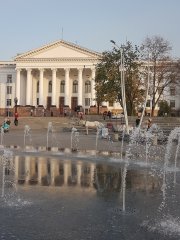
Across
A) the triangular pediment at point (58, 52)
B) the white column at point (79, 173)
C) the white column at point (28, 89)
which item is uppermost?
the triangular pediment at point (58, 52)

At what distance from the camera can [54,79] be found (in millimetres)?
64750

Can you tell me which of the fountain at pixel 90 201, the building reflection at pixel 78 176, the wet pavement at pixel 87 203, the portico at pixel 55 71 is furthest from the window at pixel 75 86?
the wet pavement at pixel 87 203

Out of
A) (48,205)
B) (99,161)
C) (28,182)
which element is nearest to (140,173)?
(99,161)

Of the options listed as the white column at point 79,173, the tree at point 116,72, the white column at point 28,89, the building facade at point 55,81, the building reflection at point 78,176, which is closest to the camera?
the building reflection at point 78,176

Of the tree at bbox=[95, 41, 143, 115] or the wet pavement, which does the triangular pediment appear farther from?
the wet pavement

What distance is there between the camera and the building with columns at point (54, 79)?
205 feet

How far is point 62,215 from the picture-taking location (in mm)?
5629

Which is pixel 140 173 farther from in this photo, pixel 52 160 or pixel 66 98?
pixel 66 98

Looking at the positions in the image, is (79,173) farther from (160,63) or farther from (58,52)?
(58,52)

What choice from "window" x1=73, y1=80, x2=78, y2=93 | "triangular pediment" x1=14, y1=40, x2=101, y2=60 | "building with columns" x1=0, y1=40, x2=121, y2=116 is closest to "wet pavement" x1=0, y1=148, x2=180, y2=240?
"building with columns" x1=0, y1=40, x2=121, y2=116

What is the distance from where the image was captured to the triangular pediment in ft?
206

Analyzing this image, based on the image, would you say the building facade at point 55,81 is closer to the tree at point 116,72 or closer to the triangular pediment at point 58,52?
the triangular pediment at point 58,52

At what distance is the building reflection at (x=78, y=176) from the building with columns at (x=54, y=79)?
157 feet

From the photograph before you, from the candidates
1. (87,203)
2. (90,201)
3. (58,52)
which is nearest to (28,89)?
(58,52)
